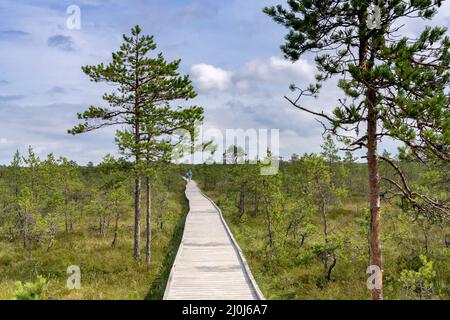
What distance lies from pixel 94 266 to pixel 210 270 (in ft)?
32.9

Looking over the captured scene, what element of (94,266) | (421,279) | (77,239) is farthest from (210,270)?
(77,239)

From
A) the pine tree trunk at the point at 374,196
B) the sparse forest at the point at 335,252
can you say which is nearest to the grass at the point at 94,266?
the sparse forest at the point at 335,252

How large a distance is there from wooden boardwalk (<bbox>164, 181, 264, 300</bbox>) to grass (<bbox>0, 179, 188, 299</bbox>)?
3.57ft

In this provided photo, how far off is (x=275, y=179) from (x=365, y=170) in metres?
43.5

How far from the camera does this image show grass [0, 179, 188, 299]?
15.5 m

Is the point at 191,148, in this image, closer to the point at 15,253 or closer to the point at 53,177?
the point at 15,253

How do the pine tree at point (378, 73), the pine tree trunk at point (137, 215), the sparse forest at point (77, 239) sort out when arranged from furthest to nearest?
the pine tree trunk at point (137, 215) → the sparse forest at point (77, 239) → the pine tree at point (378, 73)

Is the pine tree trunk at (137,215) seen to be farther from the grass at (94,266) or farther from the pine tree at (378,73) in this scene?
the pine tree at (378,73)

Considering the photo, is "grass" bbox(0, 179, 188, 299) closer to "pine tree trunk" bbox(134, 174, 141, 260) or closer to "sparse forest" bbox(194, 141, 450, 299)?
"pine tree trunk" bbox(134, 174, 141, 260)

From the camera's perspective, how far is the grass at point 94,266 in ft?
51.0

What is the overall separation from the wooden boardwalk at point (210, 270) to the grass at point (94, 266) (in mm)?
1089

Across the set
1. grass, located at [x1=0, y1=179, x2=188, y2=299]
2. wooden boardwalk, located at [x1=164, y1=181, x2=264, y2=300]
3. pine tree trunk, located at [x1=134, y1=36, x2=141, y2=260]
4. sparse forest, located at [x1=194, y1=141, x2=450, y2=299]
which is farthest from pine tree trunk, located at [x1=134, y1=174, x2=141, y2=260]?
sparse forest, located at [x1=194, y1=141, x2=450, y2=299]
